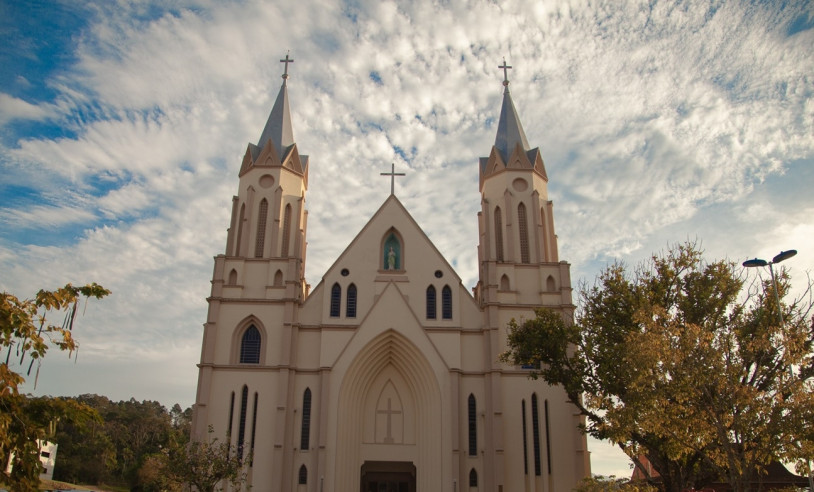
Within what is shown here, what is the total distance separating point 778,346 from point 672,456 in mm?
3687

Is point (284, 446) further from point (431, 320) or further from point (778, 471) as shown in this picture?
point (778, 471)

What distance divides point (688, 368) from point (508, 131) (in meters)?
25.1

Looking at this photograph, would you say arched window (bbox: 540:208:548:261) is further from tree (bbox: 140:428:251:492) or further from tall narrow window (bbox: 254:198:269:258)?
tree (bbox: 140:428:251:492)

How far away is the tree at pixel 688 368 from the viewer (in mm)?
14070

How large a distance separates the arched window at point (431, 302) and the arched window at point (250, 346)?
327 inches

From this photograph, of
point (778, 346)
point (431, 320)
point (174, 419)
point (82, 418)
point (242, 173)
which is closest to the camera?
point (82, 418)

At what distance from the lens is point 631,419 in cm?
1655

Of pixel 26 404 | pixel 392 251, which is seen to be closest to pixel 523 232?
pixel 392 251

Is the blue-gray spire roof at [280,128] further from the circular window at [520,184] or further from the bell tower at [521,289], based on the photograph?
the circular window at [520,184]

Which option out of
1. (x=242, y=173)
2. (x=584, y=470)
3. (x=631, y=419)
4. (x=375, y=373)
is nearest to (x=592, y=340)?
(x=631, y=419)

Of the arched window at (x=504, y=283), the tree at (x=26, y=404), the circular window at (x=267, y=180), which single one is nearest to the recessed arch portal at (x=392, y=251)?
the arched window at (x=504, y=283)

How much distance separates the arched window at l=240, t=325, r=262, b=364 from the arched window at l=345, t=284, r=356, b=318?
442 cm

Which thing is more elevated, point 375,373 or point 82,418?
point 375,373

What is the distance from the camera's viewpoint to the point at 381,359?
31672mm
